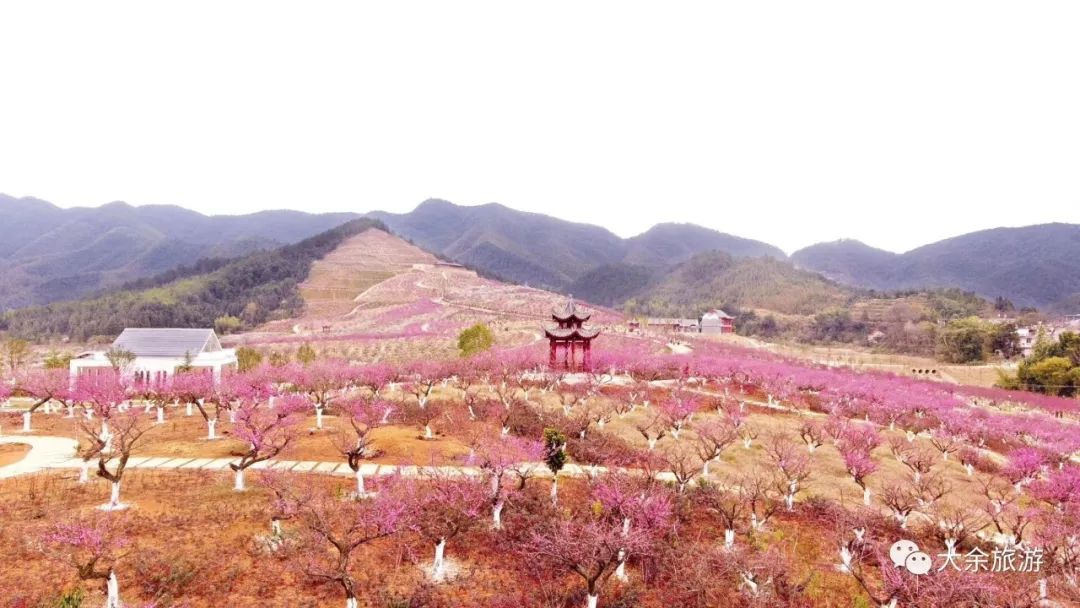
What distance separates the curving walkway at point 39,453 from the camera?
1180 inches

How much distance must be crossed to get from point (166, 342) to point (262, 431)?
40138 mm

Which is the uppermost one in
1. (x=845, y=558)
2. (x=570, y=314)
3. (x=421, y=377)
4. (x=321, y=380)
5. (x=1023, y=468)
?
(x=570, y=314)

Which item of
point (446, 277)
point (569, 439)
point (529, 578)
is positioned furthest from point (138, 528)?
point (446, 277)

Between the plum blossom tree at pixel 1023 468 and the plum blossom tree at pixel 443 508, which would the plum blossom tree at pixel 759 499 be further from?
the plum blossom tree at pixel 1023 468

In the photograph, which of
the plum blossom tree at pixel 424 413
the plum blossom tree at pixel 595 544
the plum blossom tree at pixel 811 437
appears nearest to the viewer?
the plum blossom tree at pixel 595 544

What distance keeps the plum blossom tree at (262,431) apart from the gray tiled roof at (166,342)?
2121 cm

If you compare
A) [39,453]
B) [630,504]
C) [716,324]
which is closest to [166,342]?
[39,453]

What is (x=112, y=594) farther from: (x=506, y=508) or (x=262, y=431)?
(x=506, y=508)

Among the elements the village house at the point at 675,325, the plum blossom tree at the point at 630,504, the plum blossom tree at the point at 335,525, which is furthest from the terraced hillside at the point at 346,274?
the plum blossom tree at the point at 630,504

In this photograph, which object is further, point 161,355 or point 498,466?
point 161,355

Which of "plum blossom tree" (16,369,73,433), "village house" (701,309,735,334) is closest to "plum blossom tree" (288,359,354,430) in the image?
"plum blossom tree" (16,369,73,433)

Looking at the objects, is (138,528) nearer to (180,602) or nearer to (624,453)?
Result: (180,602)

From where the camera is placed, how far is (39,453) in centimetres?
3328

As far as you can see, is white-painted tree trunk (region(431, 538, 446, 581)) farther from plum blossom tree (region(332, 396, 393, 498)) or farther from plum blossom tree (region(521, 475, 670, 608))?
plum blossom tree (region(332, 396, 393, 498))
